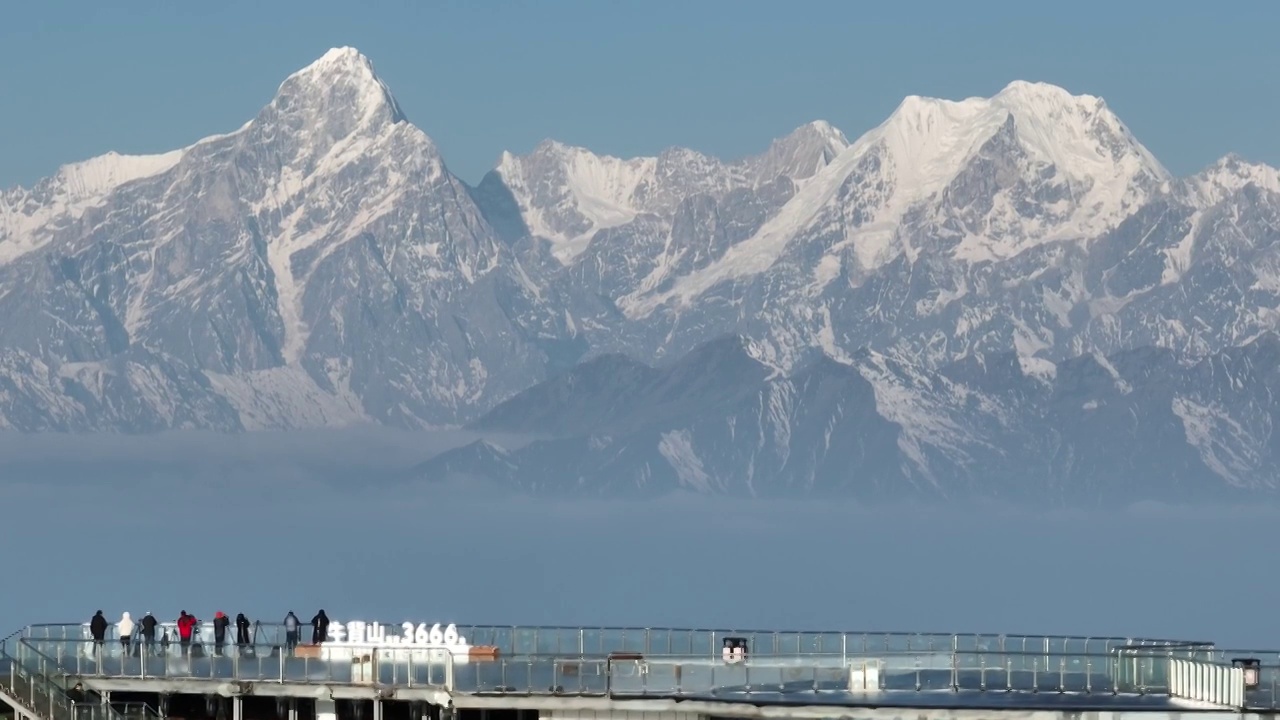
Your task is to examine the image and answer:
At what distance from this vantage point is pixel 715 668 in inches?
3246

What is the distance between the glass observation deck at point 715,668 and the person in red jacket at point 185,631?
4.7 inches

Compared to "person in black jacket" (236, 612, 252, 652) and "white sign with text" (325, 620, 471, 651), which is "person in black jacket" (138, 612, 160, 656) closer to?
"person in black jacket" (236, 612, 252, 652)

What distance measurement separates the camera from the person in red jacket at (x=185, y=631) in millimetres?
89375

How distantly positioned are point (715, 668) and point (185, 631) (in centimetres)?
1736

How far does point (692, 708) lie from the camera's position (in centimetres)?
8075

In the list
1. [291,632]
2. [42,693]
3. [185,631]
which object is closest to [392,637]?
[291,632]

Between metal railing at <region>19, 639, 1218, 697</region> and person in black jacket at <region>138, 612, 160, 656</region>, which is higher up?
person in black jacket at <region>138, 612, 160, 656</region>

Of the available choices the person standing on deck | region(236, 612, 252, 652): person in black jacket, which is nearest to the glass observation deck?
region(236, 612, 252, 652): person in black jacket

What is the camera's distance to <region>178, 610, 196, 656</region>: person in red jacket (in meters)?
89.4

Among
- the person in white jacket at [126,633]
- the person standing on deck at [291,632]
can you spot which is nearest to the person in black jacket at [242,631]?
the person standing on deck at [291,632]

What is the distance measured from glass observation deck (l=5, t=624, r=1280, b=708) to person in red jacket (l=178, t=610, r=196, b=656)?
4.7 inches

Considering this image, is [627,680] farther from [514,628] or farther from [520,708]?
[514,628]

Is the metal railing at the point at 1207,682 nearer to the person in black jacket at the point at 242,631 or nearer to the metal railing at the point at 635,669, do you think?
the metal railing at the point at 635,669

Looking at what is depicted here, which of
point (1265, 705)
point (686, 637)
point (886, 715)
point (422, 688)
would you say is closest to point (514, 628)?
point (686, 637)
